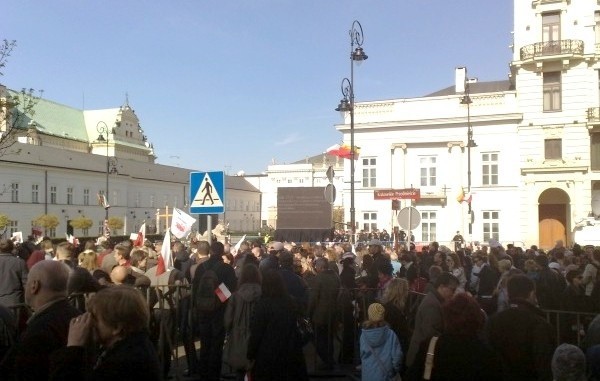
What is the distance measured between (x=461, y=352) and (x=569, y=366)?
0.78 meters

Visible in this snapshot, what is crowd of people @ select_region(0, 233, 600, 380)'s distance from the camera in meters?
3.65

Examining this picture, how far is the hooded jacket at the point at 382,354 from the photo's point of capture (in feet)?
21.4

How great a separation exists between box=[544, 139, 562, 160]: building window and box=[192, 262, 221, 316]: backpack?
116 feet

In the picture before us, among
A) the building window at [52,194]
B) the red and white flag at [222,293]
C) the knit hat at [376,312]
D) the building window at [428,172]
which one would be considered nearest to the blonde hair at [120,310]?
the knit hat at [376,312]

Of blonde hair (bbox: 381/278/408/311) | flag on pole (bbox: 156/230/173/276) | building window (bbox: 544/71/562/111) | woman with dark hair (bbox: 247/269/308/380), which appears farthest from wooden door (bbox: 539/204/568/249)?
woman with dark hair (bbox: 247/269/308/380)

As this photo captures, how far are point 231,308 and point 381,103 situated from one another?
38.2 metres

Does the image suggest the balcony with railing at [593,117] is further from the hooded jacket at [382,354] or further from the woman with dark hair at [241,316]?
the hooded jacket at [382,354]

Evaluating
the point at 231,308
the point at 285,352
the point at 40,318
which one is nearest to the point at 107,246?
the point at 231,308

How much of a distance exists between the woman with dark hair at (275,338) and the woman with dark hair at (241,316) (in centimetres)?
136

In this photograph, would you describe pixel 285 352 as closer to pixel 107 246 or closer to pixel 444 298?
pixel 444 298

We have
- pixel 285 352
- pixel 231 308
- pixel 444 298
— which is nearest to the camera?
pixel 285 352

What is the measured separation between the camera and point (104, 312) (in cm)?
358

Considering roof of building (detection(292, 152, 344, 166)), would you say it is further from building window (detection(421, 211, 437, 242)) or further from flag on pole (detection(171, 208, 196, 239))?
flag on pole (detection(171, 208, 196, 239))

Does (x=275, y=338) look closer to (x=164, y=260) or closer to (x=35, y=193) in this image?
(x=164, y=260)
